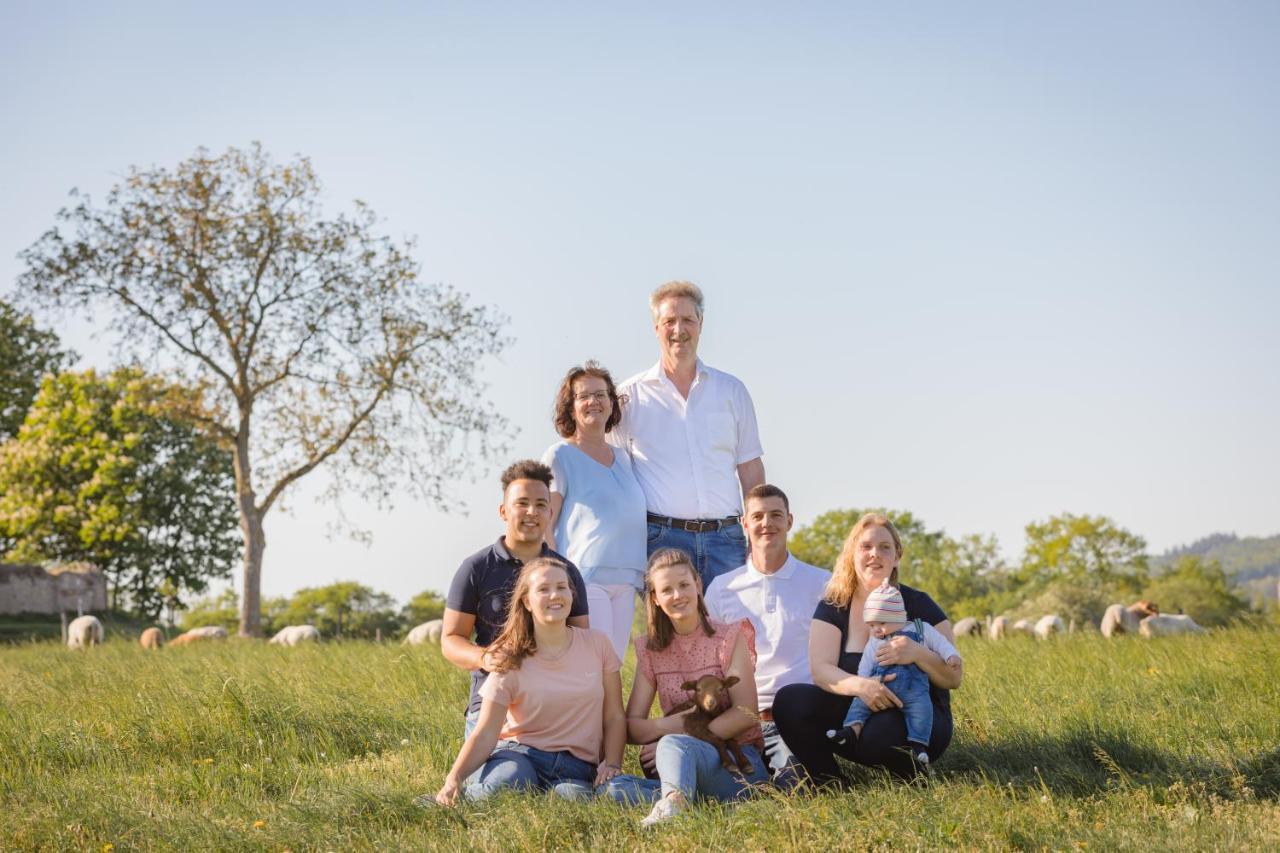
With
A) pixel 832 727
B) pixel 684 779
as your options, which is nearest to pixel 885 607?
pixel 832 727

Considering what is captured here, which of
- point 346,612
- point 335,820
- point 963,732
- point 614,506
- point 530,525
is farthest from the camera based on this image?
point 346,612

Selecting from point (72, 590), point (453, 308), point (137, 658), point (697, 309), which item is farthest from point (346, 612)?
point (697, 309)

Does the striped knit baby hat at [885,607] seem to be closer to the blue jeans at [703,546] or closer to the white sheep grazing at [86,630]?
the blue jeans at [703,546]

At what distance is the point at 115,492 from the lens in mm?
32969

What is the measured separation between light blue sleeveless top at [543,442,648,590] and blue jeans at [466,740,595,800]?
3.26 feet

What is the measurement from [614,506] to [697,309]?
1281 millimetres

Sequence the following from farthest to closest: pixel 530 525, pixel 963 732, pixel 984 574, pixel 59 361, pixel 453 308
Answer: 1. pixel 984 574
2. pixel 59 361
3. pixel 453 308
4. pixel 963 732
5. pixel 530 525

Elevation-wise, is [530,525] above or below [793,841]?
above

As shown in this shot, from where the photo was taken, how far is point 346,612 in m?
41.2

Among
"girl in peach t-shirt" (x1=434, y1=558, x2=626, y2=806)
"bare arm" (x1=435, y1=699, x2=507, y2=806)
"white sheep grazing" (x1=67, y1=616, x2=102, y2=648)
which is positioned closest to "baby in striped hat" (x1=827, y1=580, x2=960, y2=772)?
"girl in peach t-shirt" (x1=434, y1=558, x2=626, y2=806)

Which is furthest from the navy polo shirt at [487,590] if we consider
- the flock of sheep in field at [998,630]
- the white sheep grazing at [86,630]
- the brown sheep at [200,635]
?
the white sheep grazing at [86,630]

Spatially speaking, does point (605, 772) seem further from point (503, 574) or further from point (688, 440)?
A: point (688, 440)

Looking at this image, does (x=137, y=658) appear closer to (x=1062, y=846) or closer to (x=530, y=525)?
(x=530, y=525)

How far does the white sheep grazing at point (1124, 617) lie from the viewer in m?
15.8
